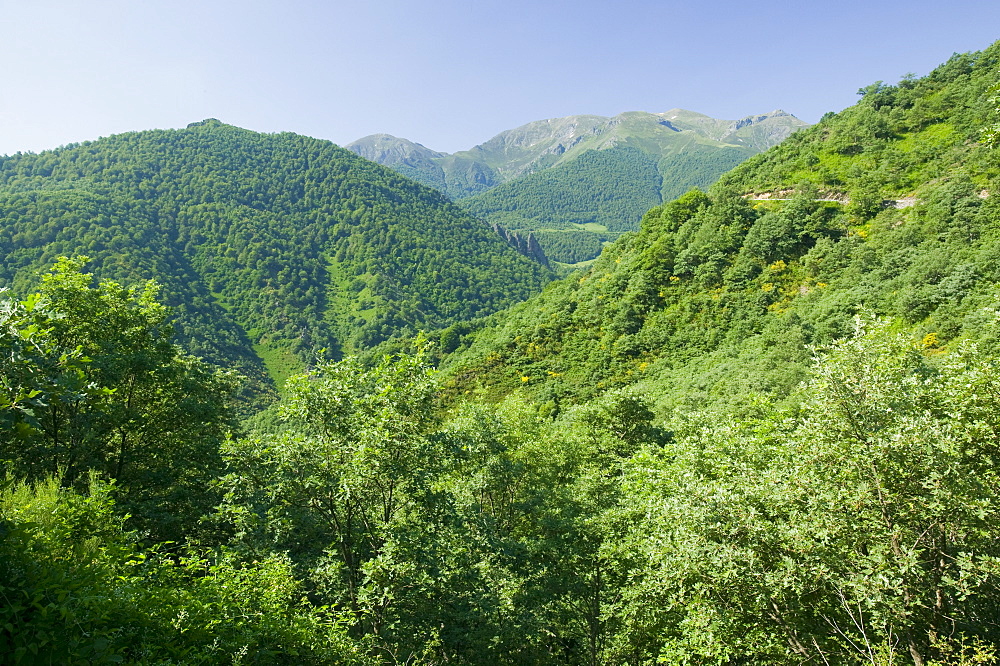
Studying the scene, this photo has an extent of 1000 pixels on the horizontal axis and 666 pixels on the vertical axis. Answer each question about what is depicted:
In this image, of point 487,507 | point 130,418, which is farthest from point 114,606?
point 487,507

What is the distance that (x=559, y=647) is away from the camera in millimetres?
21750

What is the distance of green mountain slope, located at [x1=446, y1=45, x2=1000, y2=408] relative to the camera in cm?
3984

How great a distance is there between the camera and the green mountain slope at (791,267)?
39844mm

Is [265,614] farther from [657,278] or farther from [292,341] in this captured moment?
[292,341]

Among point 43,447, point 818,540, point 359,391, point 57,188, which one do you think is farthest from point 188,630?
point 57,188

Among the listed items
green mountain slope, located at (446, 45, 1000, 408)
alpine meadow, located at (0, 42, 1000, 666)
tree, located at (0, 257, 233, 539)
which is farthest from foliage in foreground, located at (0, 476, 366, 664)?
green mountain slope, located at (446, 45, 1000, 408)

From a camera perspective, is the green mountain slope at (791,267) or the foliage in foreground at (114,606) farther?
the green mountain slope at (791,267)

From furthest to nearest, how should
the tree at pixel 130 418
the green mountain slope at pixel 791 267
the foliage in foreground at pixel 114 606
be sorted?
the green mountain slope at pixel 791 267, the tree at pixel 130 418, the foliage in foreground at pixel 114 606

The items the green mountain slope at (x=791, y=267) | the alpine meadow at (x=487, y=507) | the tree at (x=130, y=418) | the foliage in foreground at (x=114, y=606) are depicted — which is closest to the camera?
the foliage in foreground at (x=114, y=606)

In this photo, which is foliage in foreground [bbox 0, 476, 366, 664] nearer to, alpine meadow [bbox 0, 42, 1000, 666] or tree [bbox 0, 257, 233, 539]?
alpine meadow [bbox 0, 42, 1000, 666]

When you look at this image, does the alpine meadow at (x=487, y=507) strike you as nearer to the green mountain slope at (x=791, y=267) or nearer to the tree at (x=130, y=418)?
the tree at (x=130, y=418)

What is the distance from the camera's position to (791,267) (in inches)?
2175

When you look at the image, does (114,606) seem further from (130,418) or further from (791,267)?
(791,267)

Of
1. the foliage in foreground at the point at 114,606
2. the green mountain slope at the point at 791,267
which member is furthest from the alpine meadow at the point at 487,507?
the green mountain slope at the point at 791,267
